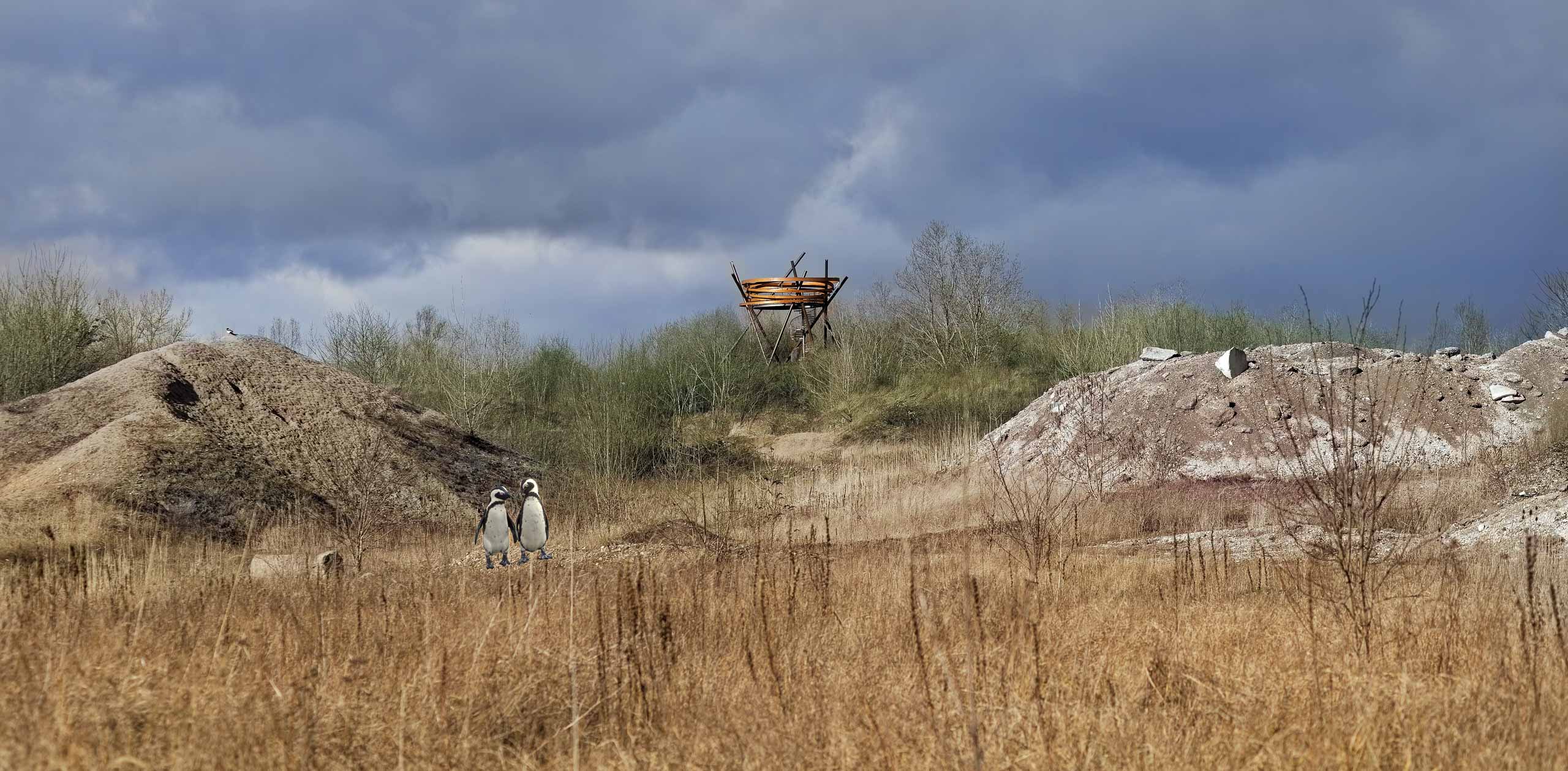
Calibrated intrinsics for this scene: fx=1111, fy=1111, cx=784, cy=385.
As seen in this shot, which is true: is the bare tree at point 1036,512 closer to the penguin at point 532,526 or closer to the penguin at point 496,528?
the penguin at point 532,526

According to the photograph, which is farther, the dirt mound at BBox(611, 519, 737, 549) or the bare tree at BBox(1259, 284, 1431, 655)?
the dirt mound at BBox(611, 519, 737, 549)

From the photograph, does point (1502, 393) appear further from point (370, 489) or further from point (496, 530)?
point (370, 489)

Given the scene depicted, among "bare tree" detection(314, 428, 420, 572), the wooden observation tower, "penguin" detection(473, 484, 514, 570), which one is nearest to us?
"penguin" detection(473, 484, 514, 570)

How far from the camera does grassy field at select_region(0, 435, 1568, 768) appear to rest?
3.63m

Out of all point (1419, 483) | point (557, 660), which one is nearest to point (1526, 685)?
point (557, 660)

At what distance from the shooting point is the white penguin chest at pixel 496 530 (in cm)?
799

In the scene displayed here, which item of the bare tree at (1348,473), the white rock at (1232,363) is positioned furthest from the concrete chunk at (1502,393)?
the white rock at (1232,363)

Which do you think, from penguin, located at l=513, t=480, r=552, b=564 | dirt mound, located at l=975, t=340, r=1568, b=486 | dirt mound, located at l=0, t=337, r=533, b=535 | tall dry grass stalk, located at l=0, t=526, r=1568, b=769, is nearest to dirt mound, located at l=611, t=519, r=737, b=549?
penguin, located at l=513, t=480, r=552, b=564

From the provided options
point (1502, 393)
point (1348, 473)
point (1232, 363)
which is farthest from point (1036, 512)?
point (1502, 393)

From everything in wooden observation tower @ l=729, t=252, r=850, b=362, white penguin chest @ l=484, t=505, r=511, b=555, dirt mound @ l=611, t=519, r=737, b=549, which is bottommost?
dirt mound @ l=611, t=519, r=737, b=549

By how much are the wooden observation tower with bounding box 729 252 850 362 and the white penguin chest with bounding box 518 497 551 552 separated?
22786mm

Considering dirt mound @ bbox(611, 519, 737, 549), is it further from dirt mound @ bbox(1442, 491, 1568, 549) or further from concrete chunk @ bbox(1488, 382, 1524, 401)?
concrete chunk @ bbox(1488, 382, 1524, 401)

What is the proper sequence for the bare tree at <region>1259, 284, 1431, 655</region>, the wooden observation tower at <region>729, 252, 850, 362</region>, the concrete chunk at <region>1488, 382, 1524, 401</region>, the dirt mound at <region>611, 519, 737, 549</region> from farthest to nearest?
the wooden observation tower at <region>729, 252, 850, 362</region>
the concrete chunk at <region>1488, 382, 1524, 401</region>
the dirt mound at <region>611, 519, 737, 549</region>
the bare tree at <region>1259, 284, 1431, 655</region>

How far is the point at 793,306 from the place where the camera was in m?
30.9
